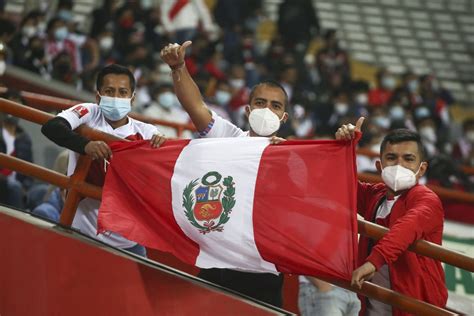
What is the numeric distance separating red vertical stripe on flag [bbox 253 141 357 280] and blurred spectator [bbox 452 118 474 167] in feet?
33.2

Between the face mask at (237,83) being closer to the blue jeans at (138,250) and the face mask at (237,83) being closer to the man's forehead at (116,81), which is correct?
the man's forehead at (116,81)

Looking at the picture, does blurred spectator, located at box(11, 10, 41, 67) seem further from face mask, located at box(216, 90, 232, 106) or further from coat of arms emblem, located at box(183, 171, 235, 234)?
coat of arms emblem, located at box(183, 171, 235, 234)

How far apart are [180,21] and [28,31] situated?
334 cm

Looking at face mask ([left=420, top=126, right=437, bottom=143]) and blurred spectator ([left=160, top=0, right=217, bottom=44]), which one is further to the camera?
blurred spectator ([left=160, top=0, right=217, bottom=44])

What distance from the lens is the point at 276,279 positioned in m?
5.52

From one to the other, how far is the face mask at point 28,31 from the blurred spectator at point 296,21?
537 centimetres

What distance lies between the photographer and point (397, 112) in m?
16.7

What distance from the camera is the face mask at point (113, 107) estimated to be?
6070mm

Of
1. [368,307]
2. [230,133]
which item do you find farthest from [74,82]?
[368,307]

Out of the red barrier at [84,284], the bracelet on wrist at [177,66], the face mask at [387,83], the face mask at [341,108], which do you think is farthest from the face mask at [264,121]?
the face mask at [387,83]

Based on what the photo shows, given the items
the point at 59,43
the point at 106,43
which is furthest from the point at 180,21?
the point at 59,43

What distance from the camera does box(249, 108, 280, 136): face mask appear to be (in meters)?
5.68

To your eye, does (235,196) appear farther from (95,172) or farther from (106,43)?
(106,43)

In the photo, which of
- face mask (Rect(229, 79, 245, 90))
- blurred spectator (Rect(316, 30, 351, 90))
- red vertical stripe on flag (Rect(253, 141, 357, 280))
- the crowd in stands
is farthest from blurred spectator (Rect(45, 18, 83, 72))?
red vertical stripe on flag (Rect(253, 141, 357, 280))
